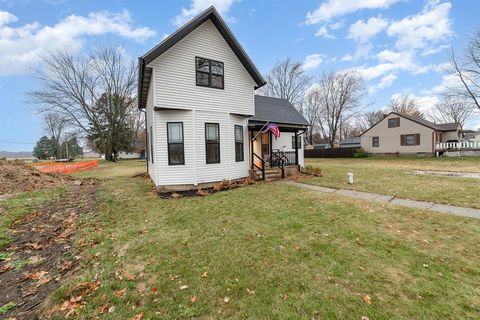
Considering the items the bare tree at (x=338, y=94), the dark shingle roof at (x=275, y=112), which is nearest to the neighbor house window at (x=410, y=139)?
the bare tree at (x=338, y=94)

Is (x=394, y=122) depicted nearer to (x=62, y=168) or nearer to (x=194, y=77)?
(x=194, y=77)

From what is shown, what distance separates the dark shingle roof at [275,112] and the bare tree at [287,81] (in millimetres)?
23721

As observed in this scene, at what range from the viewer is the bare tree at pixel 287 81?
4106cm

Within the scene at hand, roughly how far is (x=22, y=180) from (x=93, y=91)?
28653mm

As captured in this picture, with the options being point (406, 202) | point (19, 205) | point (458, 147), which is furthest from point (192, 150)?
point (458, 147)

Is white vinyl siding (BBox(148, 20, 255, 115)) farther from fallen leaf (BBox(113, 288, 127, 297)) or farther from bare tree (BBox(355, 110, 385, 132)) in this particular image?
bare tree (BBox(355, 110, 385, 132))

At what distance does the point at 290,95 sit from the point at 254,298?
42.9 meters

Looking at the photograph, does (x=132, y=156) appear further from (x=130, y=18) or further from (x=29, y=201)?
(x=29, y=201)

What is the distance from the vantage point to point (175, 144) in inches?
378

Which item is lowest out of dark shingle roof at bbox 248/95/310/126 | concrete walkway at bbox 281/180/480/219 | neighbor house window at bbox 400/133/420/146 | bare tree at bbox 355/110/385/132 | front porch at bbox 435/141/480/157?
concrete walkway at bbox 281/180/480/219

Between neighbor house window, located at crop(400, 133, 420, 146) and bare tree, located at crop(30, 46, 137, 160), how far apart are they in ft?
131

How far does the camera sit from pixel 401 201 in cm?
727

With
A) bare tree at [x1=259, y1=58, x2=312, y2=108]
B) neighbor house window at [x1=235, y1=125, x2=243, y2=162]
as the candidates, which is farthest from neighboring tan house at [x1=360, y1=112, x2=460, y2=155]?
neighbor house window at [x1=235, y1=125, x2=243, y2=162]

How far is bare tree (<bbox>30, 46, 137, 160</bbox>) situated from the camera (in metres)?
31.8
